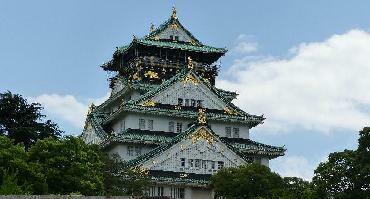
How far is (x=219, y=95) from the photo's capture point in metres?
85.5

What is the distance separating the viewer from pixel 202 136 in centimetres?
7762

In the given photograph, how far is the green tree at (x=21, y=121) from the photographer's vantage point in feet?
240

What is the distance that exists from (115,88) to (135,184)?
105 feet

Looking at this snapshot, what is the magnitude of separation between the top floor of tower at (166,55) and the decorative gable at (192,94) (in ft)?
11.1

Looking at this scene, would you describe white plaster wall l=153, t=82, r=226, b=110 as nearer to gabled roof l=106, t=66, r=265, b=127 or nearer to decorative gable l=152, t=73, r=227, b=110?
decorative gable l=152, t=73, r=227, b=110

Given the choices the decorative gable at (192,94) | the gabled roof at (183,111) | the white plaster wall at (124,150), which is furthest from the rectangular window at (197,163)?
the decorative gable at (192,94)

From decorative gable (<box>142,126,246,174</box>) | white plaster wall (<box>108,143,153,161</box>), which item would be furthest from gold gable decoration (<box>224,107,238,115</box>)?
white plaster wall (<box>108,143,153,161</box>)

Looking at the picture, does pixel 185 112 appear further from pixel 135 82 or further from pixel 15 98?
pixel 15 98

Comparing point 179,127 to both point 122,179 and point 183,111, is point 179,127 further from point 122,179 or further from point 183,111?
point 122,179

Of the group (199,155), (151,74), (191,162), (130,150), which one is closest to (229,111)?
(199,155)

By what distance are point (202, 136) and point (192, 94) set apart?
8.57m

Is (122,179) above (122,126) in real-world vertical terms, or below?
below

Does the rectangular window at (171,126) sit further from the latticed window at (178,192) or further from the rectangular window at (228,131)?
the latticed window at (178,192)

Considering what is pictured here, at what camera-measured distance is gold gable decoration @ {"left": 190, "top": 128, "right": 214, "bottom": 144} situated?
7725cm
